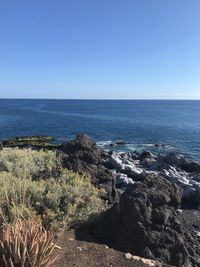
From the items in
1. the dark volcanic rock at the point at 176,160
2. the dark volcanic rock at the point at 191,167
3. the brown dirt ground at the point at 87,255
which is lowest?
the dark volcanic rock at the point at 191,167

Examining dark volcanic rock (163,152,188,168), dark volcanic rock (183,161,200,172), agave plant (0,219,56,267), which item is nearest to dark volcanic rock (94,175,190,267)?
agave plant (0,219,56,267)

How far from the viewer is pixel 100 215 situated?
10.1 meters

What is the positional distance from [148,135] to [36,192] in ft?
161

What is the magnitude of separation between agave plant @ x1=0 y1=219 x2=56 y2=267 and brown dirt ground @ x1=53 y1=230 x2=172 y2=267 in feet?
2.52

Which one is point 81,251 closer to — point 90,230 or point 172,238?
point 90,230

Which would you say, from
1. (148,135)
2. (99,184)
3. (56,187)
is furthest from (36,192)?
(148,135)

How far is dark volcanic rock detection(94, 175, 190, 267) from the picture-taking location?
29.6 ft

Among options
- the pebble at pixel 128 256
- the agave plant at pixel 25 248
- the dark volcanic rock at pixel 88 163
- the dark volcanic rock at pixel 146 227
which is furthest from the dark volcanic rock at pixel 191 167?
the agave plant at pixel 25 248

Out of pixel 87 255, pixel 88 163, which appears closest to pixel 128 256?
pixel 87 255

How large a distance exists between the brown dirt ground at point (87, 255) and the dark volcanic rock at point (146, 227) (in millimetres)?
675

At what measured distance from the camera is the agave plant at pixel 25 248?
6.48 meters

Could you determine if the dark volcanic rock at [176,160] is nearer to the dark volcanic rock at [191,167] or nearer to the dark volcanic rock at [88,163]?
the dark volcanic rock at [191,167]

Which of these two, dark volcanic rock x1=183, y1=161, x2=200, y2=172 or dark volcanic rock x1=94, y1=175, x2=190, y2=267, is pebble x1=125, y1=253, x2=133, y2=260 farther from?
dark volcanic rock x1=183, y1=161, x2=200, y2=172

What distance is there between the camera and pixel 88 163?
15695mm
